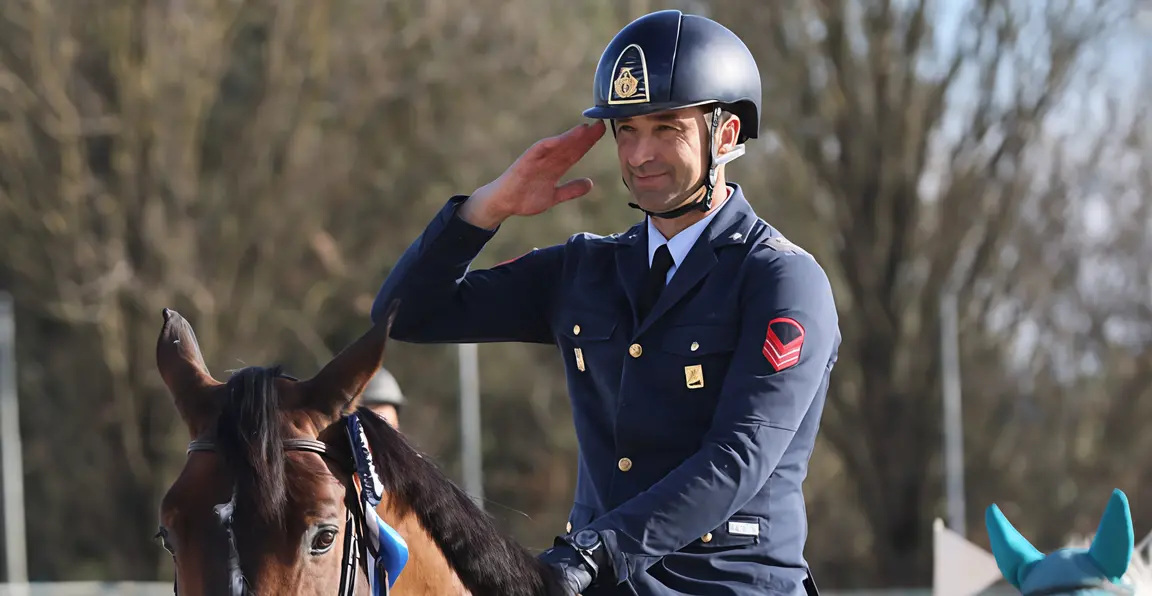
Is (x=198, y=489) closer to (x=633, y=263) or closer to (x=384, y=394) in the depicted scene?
(x=633, y=263)

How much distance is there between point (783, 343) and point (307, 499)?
984 mm

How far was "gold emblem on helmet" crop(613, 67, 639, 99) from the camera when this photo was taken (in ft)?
10.1

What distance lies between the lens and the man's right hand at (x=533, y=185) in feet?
10.9

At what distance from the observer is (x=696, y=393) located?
9.77ft

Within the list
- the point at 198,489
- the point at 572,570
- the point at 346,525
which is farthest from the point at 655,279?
the point at 198,489

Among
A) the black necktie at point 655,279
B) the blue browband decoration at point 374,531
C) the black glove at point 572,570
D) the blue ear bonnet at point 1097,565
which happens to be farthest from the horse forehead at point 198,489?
the blue ear bonnet at point 1097,565

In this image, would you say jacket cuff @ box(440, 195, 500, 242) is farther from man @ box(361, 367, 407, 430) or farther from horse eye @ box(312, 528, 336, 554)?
man @ box(361, 367, 407, 430)

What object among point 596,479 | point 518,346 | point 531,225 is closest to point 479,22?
point 531,225

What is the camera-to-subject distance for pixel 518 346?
58.4 ft

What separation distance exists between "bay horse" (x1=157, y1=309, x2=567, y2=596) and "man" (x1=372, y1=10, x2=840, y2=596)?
208 mm

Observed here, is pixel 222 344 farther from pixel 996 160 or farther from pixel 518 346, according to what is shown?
pixel 996 160

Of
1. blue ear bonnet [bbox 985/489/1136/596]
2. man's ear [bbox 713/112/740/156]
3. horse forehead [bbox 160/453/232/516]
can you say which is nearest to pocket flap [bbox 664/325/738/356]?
man's ear [bbox 713/112/740/156]

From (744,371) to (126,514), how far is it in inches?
576

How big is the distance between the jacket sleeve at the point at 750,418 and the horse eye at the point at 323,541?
20.7 inches
